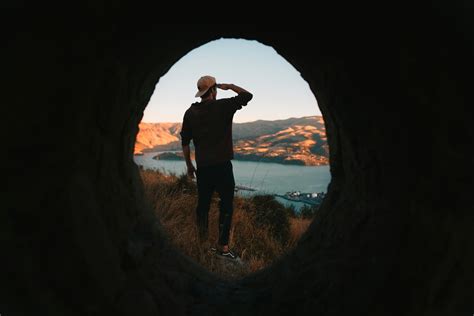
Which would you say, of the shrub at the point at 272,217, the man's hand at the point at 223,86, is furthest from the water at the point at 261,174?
the man's hand at the point at 223,86

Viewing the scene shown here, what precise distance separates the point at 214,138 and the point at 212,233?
1.29 meters

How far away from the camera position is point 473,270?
0.92 metres

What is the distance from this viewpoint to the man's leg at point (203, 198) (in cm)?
339

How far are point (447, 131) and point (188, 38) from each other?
38.7 inches

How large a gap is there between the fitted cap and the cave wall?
195 centimetres

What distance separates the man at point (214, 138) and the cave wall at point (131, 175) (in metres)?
1.91

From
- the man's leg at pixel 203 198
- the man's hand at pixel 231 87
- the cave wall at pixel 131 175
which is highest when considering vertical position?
the man's hand at pixel 231 87

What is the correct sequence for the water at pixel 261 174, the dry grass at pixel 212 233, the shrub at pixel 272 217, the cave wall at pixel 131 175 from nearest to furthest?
the cave wall at pixel 131 175 → the dry grass at pixel 212 233 → the shrub at pixel 272 217 → the water at pixel 261 174

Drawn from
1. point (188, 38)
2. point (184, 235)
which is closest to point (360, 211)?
point (188, 38)

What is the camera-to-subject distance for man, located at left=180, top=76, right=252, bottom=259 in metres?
3.31

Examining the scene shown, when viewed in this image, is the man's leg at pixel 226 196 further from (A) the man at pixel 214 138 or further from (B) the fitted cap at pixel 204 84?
(B) the fitted cap at pixel 204 84

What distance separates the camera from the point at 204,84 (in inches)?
131

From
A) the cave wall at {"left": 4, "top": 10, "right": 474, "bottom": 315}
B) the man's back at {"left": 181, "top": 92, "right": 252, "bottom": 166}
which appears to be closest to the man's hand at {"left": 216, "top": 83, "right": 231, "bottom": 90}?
the man's back at {"left": 181, "top": 92, "right": 252, "bottom": 166}

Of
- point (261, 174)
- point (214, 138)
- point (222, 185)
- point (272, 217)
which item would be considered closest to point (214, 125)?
point (214, 138)
